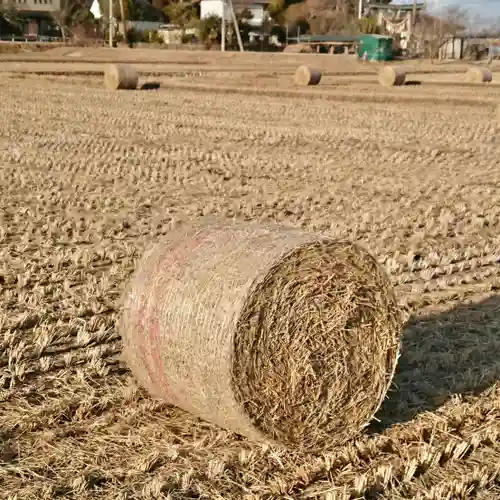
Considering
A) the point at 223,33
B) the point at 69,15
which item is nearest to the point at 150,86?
the point at 223,33

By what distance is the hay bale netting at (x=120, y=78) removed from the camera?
1062 inches

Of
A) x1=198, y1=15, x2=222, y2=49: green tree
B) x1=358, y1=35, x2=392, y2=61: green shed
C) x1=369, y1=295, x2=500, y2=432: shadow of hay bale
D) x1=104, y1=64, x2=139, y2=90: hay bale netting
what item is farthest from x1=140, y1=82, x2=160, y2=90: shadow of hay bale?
x1=198, y1=15, x2=222, y2=49: green tree

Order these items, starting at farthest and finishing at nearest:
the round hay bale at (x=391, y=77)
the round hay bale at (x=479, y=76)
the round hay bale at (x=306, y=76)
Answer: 1. the round hay bale at (x=479, y=76)
2. the round hay bale at (x=391, y=77)
3. the round hay bale at (x=306, y=76)

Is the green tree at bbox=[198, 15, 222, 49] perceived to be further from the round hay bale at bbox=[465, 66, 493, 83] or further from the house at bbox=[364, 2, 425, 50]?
Answer: the round hay bale at bbox=[465, 66, 493, 83]

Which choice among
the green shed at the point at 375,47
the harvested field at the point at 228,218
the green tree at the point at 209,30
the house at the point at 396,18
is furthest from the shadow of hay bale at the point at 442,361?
the house at the point at 396,18

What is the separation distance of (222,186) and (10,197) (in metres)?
2.58

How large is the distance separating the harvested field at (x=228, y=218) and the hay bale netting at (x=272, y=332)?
7.1 inches

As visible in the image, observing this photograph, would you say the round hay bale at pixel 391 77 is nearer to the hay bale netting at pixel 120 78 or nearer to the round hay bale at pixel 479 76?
the round hay bale at pixel 479 76

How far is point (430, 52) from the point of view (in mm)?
59406

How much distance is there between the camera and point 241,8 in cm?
7588

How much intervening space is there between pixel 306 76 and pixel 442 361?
2487cm

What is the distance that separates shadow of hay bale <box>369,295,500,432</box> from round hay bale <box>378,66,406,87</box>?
2393cm

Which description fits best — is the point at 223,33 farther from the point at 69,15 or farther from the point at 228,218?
the point at 228,218

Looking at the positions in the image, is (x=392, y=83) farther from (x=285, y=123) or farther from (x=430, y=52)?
(x=430, y=52)
